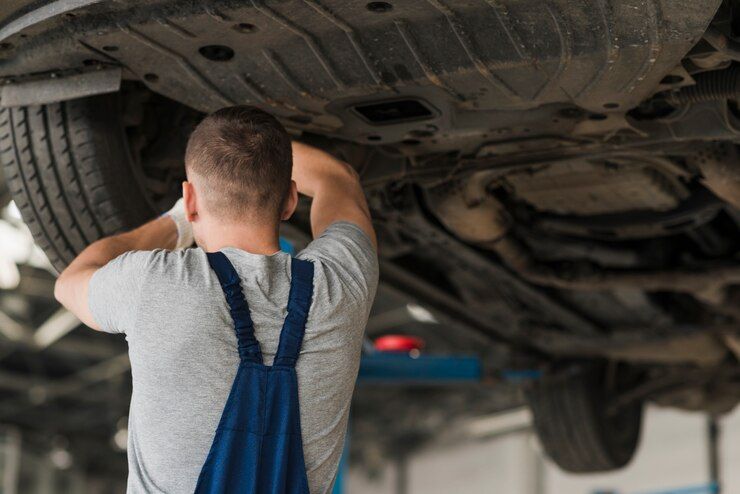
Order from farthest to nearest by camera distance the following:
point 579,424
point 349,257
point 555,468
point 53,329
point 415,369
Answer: point 555,468
point 53,329
point 415,369
point 579,424
point 349,257

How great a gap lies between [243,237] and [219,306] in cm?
16

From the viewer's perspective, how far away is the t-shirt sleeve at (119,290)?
196 cm

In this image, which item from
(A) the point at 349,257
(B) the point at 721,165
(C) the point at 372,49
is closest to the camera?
(A) the point at 349,257

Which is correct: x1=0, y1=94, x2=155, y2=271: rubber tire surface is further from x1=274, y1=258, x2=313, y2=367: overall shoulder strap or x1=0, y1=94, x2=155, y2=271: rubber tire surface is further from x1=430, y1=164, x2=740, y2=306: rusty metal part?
x1=274, y1=258, x2=313, y2=367: overall shoulder strap

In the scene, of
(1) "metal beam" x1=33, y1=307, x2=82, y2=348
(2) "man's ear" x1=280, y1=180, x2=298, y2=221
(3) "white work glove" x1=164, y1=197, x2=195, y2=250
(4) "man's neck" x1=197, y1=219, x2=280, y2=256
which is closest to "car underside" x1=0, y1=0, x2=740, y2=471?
(3) "white work glove" x1=164, y1=197, x2=195, y2=250

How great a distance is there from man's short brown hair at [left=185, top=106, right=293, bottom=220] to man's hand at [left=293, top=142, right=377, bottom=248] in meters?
0.24

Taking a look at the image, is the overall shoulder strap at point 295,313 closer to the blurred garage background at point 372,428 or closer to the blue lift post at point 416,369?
the blue lift post at point 416,369

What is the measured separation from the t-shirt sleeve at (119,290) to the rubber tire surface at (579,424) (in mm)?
4612

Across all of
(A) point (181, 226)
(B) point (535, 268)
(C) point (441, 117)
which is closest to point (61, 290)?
(A) point (181, 226)

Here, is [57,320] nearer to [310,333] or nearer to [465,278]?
[465,278]

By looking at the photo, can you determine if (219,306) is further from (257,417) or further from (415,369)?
(415,369)

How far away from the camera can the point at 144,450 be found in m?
1.95

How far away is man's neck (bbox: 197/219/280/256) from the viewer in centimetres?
204

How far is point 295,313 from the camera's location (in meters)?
1.97
